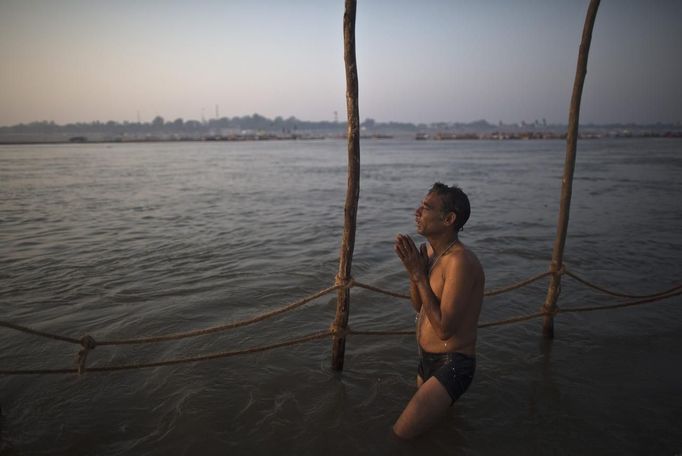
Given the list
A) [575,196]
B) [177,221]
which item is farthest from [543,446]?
[575,196]

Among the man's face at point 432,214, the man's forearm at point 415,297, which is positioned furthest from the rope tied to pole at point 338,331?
the man's face at point 432,214

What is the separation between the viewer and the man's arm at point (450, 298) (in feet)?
8.74

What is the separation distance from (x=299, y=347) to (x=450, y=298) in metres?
2.80

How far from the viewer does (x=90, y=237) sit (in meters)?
10.1

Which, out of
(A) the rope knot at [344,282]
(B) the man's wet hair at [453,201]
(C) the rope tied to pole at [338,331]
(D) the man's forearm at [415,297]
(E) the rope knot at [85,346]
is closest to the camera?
(B) the man's wet hair at [453,201]

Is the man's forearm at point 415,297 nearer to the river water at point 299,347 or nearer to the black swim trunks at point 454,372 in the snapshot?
the black swim trunks at point 454,372

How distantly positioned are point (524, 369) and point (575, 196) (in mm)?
15402

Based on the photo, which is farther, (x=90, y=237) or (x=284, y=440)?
(x=90, y=237)

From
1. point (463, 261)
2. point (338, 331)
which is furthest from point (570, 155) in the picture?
point (338, 331)

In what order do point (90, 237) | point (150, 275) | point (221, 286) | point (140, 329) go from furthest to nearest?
point (90, 237), point (150, 275), point (221, 286), point (140, 329)

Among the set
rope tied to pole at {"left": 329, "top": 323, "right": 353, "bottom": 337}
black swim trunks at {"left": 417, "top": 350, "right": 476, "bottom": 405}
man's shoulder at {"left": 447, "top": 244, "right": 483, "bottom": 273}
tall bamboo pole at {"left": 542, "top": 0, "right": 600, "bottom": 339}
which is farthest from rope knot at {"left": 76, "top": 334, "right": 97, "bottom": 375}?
tall bamboo pole at {"left": 542, "top": 0, "right": 600, "bottom": 339}

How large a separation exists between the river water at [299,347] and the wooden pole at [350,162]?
1.06 m

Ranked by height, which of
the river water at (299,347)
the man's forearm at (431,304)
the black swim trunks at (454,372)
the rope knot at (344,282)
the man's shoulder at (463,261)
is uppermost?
the man's shoulder at (463,261)

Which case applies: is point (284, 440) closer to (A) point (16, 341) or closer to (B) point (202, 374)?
(B) point (202, 374)
